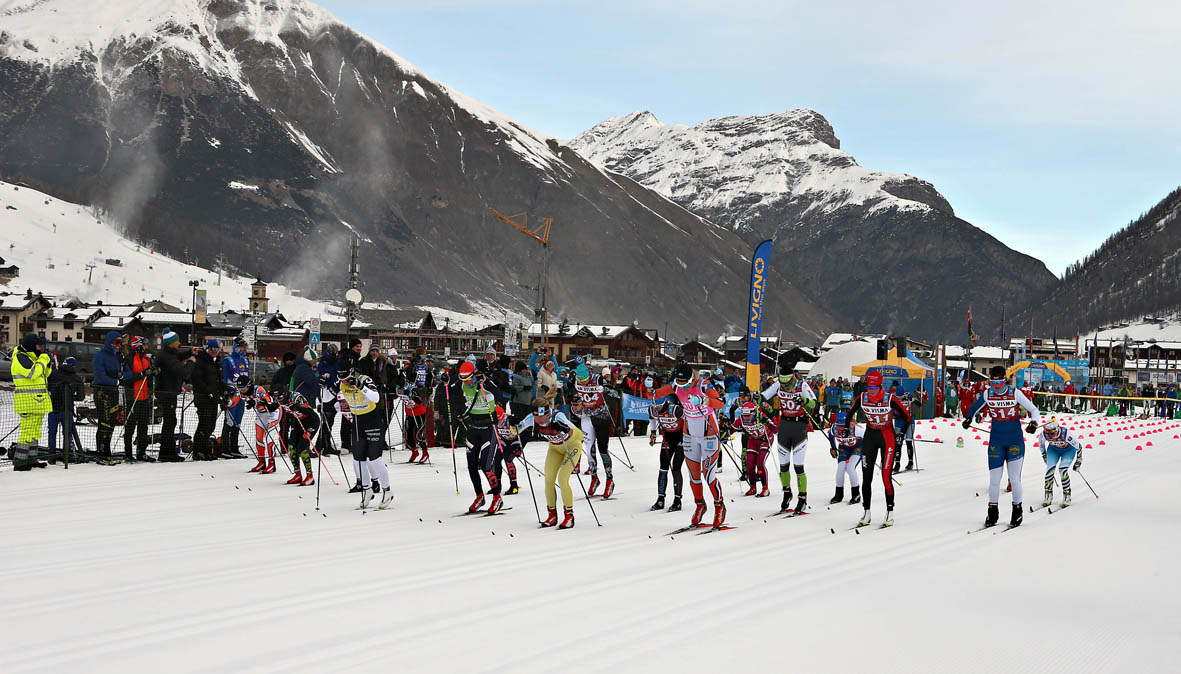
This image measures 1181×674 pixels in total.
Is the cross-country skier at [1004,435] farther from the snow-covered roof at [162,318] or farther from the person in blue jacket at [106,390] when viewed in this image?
the snow-covered roof at [162,318]

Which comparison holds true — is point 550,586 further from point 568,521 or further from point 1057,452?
point 1057,452

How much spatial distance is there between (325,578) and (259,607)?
3.20 ft

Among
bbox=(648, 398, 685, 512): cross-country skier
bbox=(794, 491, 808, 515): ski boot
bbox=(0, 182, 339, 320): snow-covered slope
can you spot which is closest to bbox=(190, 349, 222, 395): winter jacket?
bbox=(648, 398, 685, 512): cross-country skier

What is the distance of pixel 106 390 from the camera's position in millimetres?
14492

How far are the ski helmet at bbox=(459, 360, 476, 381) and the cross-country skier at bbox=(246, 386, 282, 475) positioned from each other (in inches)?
190

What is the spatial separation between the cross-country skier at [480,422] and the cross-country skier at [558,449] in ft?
1.76

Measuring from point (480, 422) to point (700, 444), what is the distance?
8.69 ft

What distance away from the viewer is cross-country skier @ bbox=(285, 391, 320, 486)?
13242 mm

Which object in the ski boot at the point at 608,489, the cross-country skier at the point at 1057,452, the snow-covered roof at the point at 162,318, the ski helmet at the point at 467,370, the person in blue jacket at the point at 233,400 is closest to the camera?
the ski helmet at the point at 467,370

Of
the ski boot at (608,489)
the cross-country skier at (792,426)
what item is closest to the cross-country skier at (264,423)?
the ski boot at (608,489)

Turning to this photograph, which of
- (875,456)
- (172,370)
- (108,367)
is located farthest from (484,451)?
(108,367)

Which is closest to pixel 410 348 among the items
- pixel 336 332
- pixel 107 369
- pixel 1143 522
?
pixel 336 332

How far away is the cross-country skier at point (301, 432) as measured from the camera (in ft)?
43.4

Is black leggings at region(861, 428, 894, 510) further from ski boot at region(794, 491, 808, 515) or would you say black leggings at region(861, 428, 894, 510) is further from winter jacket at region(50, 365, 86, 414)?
winter jacket at region(50, 365, 86, 414)
